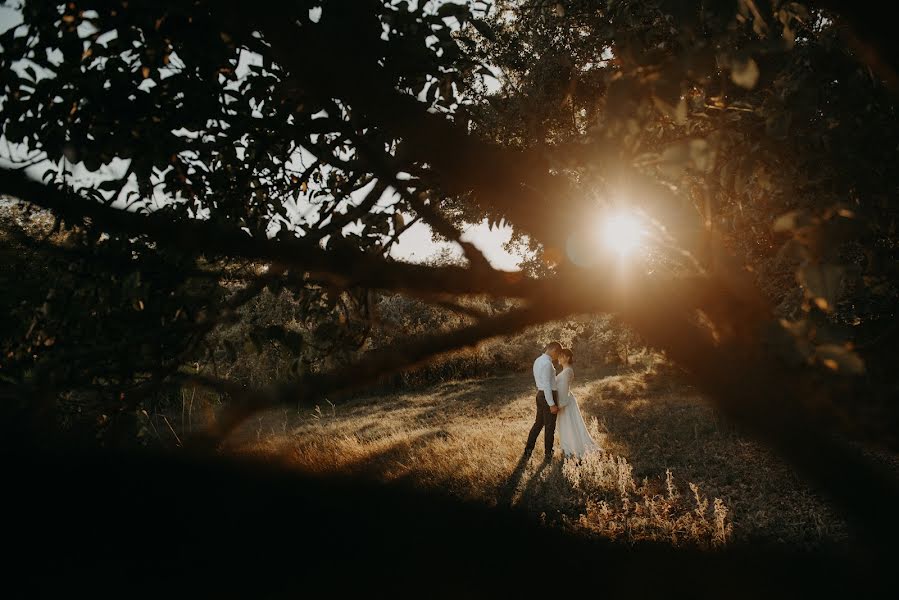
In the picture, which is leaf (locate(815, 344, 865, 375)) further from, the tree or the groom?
the groom

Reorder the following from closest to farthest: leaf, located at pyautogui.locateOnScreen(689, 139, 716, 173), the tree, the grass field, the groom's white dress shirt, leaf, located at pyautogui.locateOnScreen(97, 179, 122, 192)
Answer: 1. the tree
2. leaf, located at pyautogui.locateOnScreen(689, 139, 716, 173)
3. leaf, located at pyautogui.locateOnScreen(97, 179, 122, 192)
4. the grass field
5. the groom's white dress shirt

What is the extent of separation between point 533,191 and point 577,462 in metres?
8.60

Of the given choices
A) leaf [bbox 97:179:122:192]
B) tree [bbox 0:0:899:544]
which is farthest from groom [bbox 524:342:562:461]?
leaf [bbox 97:179:122:192]

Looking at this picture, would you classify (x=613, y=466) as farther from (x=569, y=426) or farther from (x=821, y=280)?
(x=821, y=280)

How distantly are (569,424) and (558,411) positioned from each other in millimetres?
333

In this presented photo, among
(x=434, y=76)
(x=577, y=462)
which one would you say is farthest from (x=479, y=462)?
(x=434, y=76)

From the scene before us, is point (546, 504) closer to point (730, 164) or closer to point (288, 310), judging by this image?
point (288, 310)

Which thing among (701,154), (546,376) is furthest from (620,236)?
(546,376)

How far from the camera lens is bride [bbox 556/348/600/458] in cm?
956

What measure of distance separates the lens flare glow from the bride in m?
8.94

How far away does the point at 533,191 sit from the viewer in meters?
0.94

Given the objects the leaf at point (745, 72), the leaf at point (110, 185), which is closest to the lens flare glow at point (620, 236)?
the leaf at point (745, 72)

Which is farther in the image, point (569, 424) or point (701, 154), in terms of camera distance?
point (569, 424)

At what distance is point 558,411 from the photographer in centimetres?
968
